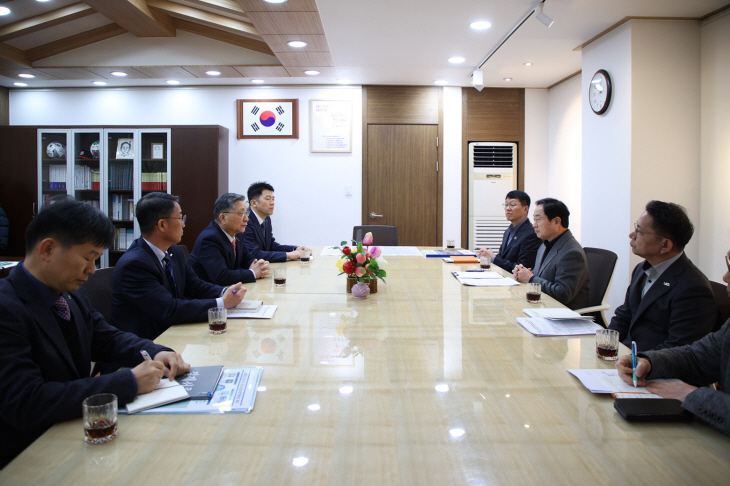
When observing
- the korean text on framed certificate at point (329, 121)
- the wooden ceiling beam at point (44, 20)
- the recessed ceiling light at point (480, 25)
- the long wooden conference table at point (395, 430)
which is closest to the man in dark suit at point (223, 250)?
the long wooden conference table at point (395, 430)

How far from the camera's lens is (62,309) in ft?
5.14

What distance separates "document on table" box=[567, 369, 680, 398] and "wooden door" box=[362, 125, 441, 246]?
5.23 m

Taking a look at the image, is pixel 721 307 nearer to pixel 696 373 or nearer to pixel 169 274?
pixel 696 373

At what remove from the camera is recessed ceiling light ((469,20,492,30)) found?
14.0 ft

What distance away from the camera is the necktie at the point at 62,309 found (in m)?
1.55

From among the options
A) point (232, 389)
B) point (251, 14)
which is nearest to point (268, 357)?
point (232, 389)

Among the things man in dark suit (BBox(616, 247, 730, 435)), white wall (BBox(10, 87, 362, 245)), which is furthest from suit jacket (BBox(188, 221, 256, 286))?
white wall (BBox(10, 87, 362, 245))

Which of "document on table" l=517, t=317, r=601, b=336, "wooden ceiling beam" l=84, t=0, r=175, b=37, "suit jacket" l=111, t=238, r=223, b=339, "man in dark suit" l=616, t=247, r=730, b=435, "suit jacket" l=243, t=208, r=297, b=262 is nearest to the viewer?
"man in dark suit" l=616, t=247, r=730, b=435

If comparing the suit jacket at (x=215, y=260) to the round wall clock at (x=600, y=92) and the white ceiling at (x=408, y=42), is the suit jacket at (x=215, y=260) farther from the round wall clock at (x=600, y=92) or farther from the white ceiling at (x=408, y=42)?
the round wall clock at (x=600, y=92)

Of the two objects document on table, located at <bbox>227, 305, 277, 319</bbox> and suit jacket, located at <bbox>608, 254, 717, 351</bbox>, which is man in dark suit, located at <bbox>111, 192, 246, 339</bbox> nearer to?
document on table, located at <bbox>227, 305, 277, 319</bbox>

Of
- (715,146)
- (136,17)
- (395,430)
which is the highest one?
(136,17)

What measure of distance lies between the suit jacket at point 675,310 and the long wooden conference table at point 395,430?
425 mm

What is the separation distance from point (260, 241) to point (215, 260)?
49.9 inches

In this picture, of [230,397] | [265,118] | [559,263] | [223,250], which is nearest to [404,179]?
[265,118]
